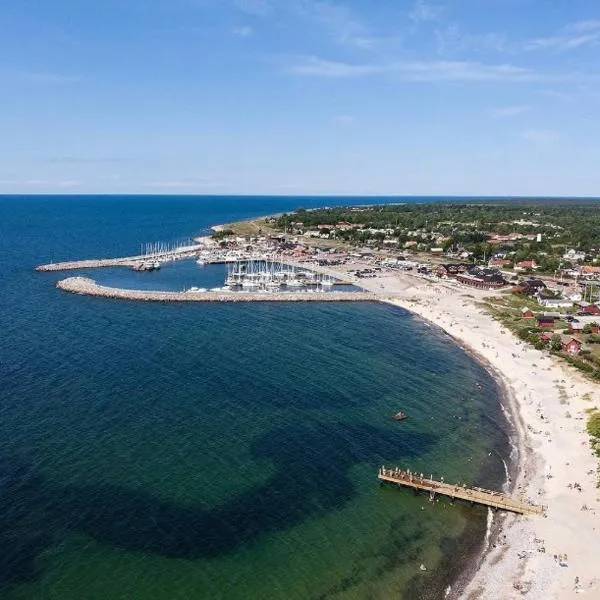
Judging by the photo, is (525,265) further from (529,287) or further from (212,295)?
(212,295)

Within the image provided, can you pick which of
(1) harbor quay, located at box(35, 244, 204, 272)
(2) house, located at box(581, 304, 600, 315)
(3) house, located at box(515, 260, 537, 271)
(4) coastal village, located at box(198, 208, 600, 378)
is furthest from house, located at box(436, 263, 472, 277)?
(1) harbor quay, located at box(35, 244, 204, 272)

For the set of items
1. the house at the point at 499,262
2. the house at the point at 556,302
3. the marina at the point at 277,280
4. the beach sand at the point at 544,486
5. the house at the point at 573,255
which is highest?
the house at the point at 573,255

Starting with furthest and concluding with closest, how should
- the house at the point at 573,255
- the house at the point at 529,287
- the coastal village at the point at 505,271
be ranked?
the house at the point at 573,255 → the house at the point at 529,287 → the coastal village at the point at 505,271

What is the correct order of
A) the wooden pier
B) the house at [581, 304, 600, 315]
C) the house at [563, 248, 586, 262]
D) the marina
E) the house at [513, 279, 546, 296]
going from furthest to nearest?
the house at [563, 248, 586, 262] → the marina → the house at [513, 279, 546, 296] → the house at [581, 304, 600, 315] → the wooden pier

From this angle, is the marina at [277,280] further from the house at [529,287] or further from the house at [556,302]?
the house at [556,302]

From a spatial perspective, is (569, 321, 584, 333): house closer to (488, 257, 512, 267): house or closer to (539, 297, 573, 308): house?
(539, 297, 573, 308): house

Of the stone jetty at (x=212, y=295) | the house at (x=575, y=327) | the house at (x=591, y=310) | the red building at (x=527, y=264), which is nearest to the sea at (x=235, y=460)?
the house at (x=575, y=327)

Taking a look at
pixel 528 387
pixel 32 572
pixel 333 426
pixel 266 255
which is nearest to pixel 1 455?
pixel 32 572
